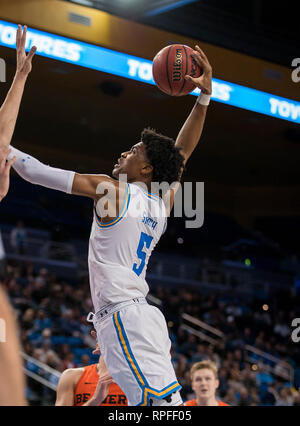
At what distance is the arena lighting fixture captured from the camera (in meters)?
6.82

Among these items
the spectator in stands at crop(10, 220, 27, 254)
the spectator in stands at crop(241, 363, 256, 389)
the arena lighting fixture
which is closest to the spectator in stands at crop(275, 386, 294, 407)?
the spectator in stands at crop(241, 363, 256, 389)

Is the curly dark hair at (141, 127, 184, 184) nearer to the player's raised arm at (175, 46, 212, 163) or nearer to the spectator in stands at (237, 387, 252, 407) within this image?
the player's raised arm at (175, 46, 212, 163)

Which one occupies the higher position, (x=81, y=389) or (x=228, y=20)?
(x=228, y=20)

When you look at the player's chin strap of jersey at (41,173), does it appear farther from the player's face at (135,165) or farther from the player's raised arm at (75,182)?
the player's face at (135,165)

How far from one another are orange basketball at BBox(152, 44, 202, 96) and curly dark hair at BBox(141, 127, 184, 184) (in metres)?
0.70

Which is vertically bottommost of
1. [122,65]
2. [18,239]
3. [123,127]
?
[18,239]

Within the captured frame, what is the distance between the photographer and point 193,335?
445 inches

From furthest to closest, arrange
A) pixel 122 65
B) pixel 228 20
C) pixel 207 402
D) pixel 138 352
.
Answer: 1. pixel 228 20
2. pixel 122 65
3. pixel 207 402
4. pixel 138 352

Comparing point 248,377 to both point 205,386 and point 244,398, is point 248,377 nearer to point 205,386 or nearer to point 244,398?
point 244,398

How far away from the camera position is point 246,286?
14.8 m

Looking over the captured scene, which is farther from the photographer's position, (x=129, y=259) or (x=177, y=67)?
(x=177, y=67)

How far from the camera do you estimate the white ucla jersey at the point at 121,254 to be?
2.95m

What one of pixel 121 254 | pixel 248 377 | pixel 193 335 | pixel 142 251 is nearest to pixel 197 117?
pixel 142 251

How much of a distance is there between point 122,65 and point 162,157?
447cm
